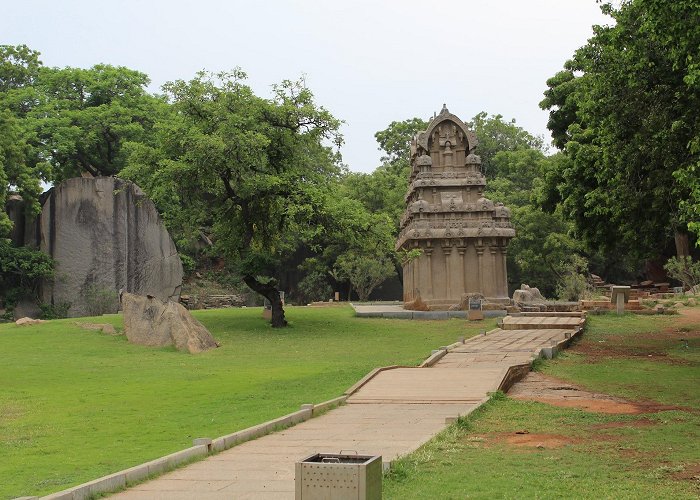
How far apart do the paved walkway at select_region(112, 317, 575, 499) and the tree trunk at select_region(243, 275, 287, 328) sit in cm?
1065

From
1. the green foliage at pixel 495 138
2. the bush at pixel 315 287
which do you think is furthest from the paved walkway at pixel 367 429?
the green foliage at pixel 495 138

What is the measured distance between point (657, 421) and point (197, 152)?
1971 cm

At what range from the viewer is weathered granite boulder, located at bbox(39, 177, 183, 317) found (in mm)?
40812

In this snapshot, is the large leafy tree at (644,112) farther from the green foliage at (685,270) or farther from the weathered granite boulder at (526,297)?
the green foliage at (685,270)

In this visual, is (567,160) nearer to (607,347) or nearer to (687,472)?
(607,347)

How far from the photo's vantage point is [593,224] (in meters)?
23.2

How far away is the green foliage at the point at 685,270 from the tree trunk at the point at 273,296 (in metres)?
20.2

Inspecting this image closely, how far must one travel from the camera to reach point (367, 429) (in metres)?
11.0

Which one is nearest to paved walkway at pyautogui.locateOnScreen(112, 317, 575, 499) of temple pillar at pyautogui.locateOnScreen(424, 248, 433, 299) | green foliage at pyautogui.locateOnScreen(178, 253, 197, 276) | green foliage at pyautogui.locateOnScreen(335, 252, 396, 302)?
temple pillar at pyautogui.locateOnScreen(424, 248, 433, 299)

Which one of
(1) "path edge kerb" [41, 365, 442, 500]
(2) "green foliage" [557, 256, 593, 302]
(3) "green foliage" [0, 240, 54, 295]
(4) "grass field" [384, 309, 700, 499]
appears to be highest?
(3) "green foliage" [0, 240, 54, 295]

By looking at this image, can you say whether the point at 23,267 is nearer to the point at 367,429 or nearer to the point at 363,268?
the point at 363,268

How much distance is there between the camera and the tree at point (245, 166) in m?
28.0

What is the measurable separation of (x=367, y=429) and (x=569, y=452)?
2.94m

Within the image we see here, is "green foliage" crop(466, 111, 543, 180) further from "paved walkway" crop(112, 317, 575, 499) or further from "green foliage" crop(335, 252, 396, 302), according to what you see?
"paved walkway" crop(112, 317, 575, 499)
